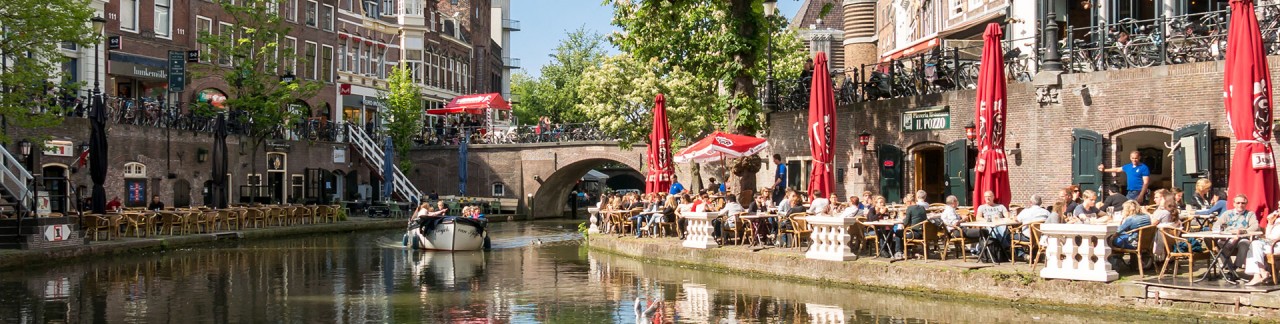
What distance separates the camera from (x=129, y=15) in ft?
132

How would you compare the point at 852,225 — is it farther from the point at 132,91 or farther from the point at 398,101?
the point at 398,101

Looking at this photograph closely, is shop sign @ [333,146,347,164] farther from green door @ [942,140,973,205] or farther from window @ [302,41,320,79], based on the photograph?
green door @ [942,140,973,205]

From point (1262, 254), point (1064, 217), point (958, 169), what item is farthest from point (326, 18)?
point (1262, 254)

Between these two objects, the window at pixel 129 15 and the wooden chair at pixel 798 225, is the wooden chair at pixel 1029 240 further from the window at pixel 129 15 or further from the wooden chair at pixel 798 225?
the window at pixel 129 15

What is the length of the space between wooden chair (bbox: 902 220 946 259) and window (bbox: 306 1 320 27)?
119 ft

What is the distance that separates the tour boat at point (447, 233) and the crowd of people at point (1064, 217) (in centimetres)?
574

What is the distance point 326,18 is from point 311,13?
125 cm

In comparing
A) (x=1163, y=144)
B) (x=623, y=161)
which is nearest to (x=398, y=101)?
(x=623, y=161)

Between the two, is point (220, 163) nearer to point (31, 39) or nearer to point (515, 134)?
point (31, 39)

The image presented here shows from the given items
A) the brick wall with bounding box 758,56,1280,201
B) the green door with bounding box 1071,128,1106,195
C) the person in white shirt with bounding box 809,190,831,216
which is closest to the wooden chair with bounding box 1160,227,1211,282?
the brick wall with bounding box 758,56,1280,201

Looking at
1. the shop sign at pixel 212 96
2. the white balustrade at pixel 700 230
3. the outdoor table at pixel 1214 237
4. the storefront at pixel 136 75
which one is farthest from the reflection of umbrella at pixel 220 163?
the outdoor table at pixel 1214 237

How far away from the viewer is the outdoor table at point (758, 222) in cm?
1967

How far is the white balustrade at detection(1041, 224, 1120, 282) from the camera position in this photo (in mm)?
13414

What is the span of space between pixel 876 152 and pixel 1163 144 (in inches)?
203
